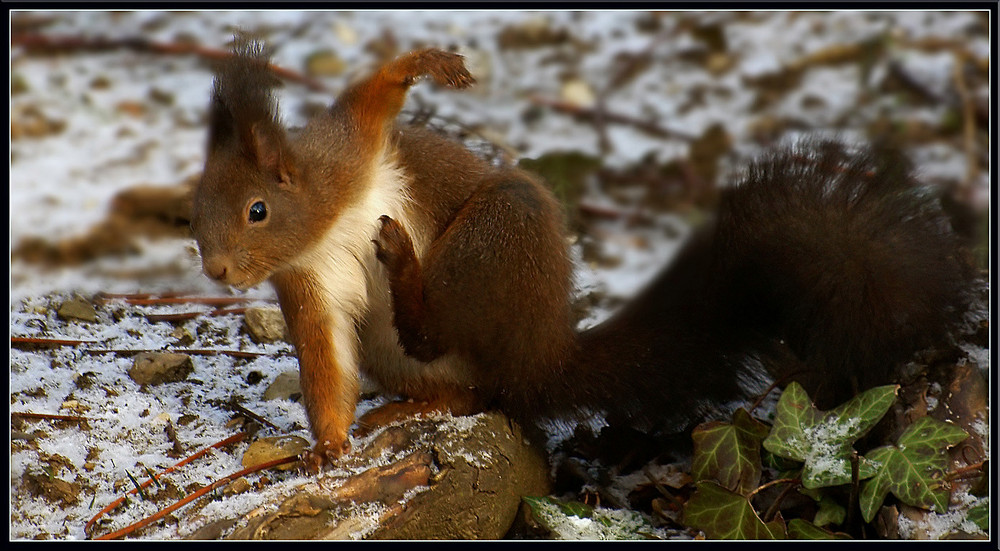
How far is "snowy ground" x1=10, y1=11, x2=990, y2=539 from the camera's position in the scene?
2717mm

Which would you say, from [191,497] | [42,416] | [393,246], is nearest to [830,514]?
[393,246]

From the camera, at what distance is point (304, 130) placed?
2.08 m

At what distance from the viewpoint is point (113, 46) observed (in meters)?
4.59

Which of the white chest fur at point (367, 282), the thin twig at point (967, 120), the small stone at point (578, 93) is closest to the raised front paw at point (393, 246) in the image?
the white chest fur at point (367, 282)

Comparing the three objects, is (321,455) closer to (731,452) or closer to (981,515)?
(731,452)

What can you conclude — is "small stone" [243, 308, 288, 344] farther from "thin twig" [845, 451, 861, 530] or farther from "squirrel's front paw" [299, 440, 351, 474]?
"thin twig" [845, 451, 861, 530]

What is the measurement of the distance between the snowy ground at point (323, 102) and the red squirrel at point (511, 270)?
1.53 ft

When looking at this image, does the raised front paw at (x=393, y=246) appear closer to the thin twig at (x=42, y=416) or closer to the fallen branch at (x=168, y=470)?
the fallen branch at (x=168, y=470)

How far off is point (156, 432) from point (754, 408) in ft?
4.73

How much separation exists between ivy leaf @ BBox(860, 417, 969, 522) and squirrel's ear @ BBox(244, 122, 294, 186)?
1.37 meters

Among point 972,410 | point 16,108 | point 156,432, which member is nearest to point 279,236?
point 156,432

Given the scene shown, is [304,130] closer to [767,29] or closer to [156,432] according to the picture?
[156,432]

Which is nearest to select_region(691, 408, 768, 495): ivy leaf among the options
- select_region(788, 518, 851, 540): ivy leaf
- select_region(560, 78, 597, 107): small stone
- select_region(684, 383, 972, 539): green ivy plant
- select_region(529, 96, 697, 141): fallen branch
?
select_region(684, 383, 972, 539): green ivy plant

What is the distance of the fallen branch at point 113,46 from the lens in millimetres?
4441
